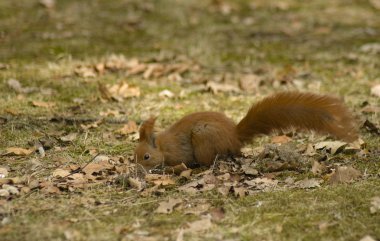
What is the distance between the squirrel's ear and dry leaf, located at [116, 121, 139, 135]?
26.7 inches

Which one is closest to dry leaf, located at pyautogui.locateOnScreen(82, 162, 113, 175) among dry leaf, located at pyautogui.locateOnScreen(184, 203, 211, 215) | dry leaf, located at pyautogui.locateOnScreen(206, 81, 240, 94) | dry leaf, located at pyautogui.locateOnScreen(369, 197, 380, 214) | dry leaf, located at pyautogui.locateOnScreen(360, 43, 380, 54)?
dry leaf, located at pyautogui.locateOnScreen(184, 203, 211, 215)

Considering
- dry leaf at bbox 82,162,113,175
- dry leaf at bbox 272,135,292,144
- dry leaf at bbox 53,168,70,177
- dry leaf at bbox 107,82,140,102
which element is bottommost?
dry leaf at bbox 272,135,292,144

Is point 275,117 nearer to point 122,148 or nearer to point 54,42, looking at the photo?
point 122,148

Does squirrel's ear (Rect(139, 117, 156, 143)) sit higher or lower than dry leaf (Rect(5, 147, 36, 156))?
higher

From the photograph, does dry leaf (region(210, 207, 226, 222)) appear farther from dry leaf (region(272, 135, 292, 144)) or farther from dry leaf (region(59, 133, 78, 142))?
dry leaf (region(59, 133, 78, 142))

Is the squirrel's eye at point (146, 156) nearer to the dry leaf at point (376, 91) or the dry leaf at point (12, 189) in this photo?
the dry leaf at point (12, 189)

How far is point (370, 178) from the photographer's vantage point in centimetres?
377

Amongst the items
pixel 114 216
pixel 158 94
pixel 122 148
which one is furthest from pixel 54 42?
pixel 114 216

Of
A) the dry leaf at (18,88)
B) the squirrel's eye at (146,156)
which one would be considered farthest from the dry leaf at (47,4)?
the squirrel's eye at (146,156)

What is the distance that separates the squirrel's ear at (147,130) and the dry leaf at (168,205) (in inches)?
36.3

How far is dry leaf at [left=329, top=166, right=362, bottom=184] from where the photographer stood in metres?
3.73

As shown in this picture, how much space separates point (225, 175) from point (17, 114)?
6.96 feet

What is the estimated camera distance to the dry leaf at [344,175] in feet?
12.2

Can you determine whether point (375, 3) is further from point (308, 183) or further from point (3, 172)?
point (3, 172)
